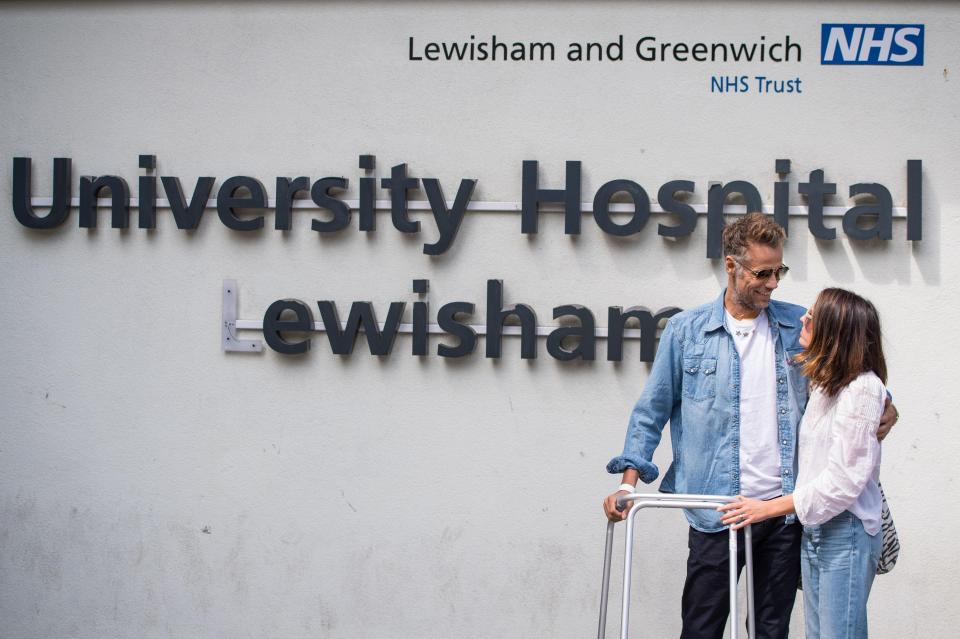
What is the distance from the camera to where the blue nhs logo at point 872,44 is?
4.42 metres

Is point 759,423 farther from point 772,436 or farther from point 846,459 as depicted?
point 846,459

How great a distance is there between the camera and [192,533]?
4.83 meters

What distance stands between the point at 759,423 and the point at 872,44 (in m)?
2.16

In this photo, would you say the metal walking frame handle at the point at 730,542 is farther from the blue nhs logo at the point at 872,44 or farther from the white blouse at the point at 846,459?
the blue nhs logo at the point at 872,44

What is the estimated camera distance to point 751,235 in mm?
3260

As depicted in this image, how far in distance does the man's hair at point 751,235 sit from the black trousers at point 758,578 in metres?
0.91

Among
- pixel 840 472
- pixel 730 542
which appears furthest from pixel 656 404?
pixel 840 472

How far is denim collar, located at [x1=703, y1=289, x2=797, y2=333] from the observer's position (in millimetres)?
3332

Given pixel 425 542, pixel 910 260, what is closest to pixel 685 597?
pixel 425 542

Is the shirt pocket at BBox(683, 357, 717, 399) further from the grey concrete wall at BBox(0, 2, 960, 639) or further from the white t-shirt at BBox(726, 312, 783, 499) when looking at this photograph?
the grey concrete wall at BBox(0, 2, 960, 639)

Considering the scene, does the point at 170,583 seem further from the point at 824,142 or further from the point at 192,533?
the point at 824,142

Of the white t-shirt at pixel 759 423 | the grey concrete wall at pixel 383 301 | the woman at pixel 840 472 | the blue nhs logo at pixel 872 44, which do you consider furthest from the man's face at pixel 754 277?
the blue nhs logo at pixel 872 44

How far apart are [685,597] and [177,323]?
2786mm

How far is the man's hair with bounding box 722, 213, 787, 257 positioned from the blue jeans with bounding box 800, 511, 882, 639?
0.90 metres
